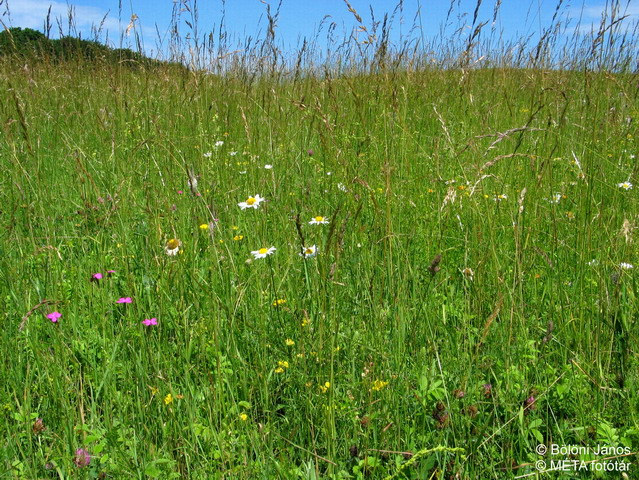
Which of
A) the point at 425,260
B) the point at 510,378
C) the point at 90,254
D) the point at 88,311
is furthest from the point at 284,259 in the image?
the point at 510,378

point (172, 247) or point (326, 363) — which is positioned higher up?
point (172, 247)

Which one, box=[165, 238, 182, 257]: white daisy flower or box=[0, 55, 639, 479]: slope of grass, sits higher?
box=[165, 238, 182, 257]: white daisy flower

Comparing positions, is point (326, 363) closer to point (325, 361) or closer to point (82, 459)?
point (325, 361)

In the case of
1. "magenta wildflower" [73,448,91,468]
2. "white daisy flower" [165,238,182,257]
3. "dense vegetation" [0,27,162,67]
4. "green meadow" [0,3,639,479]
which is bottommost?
"magenta wildflower" [73,448,91,468]

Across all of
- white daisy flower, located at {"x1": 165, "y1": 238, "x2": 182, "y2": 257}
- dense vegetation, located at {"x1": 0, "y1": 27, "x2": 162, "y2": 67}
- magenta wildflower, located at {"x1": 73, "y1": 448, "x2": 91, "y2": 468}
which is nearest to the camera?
magenta wildflower, located at {"x1": 73, "y1": 448, "x2": 91, "y2": 468}

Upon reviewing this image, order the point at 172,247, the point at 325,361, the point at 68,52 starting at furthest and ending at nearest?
the point at 68,52 < the point at 172,247 < the point at 325,361

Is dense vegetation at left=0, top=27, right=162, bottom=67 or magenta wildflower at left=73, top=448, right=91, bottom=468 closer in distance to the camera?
magenta wildflower at left=73, top=448, right=91, bottom=468

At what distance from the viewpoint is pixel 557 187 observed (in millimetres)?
2447

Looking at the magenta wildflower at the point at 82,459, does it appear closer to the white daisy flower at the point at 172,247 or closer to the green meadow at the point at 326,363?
the green meadow at the point at 326,363

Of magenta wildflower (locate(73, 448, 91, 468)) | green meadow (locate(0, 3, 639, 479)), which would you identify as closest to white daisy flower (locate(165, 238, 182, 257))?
green meadow (locate(0, 3, 639, 479))

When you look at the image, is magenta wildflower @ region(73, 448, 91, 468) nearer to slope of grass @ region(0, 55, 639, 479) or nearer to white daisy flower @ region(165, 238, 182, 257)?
slope of grass @ region(0, 55, 639, 479)

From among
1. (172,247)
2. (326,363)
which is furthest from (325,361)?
(172,247)

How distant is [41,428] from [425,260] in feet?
4.35

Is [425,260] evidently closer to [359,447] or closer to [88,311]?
[359,447]
